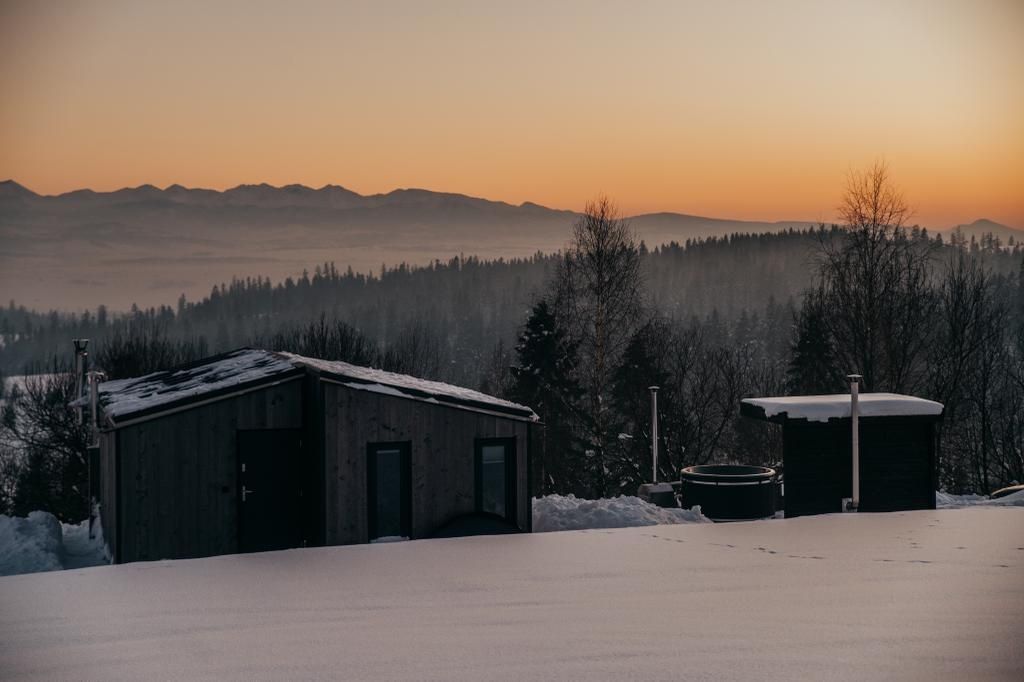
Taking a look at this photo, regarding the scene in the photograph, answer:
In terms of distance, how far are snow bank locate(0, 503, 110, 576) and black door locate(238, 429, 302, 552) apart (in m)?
2.23

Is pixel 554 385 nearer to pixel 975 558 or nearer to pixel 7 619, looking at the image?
pixel 975 558

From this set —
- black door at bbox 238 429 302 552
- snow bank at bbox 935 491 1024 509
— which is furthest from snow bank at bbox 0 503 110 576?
snow bank at bbox 935 491 1024 509

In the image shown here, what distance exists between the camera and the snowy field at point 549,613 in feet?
17.6

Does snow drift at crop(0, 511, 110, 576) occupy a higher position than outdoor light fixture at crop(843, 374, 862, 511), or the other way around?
outdoor light fixture at crop(843, 374, 862, 511)

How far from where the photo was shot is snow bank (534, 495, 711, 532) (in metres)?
15.9

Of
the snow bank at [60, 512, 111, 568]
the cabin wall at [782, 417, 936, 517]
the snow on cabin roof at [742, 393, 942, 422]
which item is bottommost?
the snow bank at [60, 512, 111, 568]

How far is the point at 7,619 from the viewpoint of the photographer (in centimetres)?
686

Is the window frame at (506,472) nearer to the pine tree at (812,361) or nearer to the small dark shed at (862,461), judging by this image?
the small dark shed at (862,461)

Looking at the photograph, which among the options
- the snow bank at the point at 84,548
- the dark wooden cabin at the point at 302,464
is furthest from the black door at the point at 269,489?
the snow bank at the point at 84,548

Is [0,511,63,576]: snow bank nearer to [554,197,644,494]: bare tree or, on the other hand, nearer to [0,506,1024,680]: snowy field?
[0,506,1024,680]: snowy field

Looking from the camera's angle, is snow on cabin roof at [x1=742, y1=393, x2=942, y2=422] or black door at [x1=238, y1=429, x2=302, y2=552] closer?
black door at [x1=238, y1=429, x2=302, y2=552]

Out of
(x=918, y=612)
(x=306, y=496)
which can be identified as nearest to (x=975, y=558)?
(x=918, y=612)

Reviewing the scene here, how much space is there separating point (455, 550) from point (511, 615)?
13.0 ft

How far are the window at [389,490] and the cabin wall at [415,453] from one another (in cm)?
10
